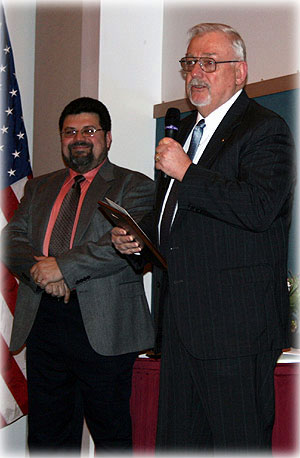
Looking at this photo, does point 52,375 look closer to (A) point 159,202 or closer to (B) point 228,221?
(A) point 159,202

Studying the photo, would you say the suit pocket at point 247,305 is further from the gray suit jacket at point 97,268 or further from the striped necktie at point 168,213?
→ the gray suit jacket at point 97,268

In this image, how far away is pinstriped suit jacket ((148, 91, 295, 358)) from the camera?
5.96 feet

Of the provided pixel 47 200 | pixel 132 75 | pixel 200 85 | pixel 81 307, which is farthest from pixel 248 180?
pixel 132 75

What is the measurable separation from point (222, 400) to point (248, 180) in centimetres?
67

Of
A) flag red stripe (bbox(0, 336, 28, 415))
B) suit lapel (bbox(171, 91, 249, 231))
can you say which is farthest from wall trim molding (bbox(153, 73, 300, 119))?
flag red stripe (bbox(0, 336, 28, 415))

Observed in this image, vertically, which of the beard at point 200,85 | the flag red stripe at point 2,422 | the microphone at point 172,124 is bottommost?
the flag red stripe at point 2,422

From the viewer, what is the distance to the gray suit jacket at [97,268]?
102 inches

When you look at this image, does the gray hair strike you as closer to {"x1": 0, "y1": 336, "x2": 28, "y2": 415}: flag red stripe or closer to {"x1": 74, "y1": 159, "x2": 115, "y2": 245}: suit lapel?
{"x1": 74, "y1": 159, "x2": 115, "y2": 245}: suit lapel

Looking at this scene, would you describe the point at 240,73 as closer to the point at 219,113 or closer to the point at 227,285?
the point at 219,113

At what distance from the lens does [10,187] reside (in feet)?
11.7

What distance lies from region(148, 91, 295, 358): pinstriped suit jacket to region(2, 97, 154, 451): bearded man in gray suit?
0.75m

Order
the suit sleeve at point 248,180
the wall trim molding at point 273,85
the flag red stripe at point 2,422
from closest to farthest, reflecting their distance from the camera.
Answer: the suit sleeve at point 248,180 < the wall trim molding at point 273,85 < the flag red stripe at point 2,422

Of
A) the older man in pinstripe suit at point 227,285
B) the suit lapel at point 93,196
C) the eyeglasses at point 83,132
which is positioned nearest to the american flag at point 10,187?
the eyeglasses at point 83,132

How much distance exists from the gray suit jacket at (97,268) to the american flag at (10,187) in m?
0.65
